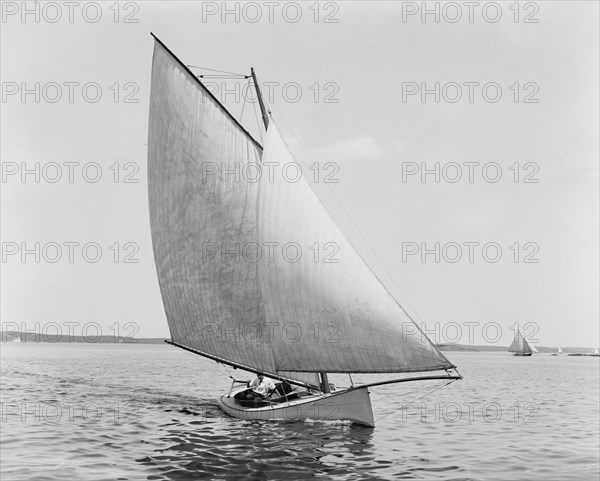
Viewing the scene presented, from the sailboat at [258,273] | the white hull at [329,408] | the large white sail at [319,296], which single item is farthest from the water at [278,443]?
the large white sail at [319,296]

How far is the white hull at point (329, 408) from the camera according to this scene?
1024 inches

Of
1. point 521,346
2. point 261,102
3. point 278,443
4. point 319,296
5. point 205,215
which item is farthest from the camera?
point 521,346

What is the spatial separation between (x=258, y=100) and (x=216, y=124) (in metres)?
2.16

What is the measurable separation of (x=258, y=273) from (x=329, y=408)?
5.93 metres

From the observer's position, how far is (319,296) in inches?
950

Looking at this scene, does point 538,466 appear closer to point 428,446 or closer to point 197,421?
point 428,446

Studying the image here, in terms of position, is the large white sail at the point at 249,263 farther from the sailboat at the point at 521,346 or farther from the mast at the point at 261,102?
the sailboat at the point at 521,346

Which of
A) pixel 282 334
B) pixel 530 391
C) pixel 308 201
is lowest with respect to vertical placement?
pixel 530 391

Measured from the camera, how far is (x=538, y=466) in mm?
21234

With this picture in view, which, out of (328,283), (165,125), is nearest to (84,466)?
(328,283)

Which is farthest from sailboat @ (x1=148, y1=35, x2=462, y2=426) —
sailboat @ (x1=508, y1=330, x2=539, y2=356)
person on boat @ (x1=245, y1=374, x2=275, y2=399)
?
sailboat @ (x1=508, y1=330, x2=539, y2=356)

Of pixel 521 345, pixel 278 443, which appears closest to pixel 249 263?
pixel 278 443

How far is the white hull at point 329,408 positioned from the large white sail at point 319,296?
78.8 inches

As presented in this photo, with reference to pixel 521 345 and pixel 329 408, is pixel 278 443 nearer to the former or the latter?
pixel 329 408
